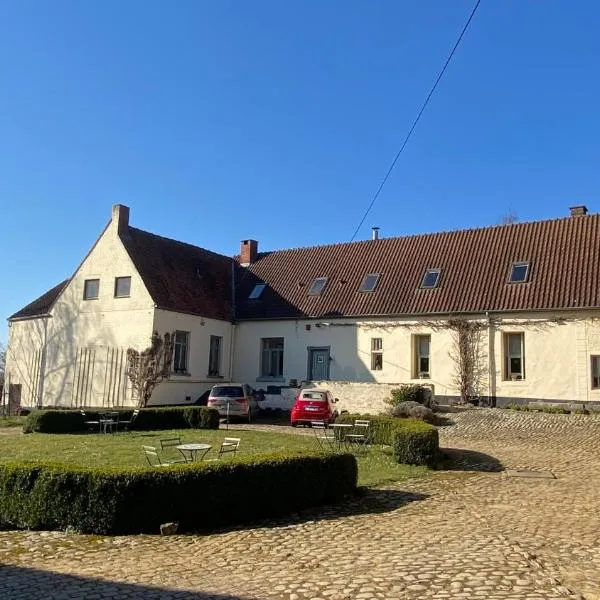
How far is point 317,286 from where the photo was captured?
32.0 metres

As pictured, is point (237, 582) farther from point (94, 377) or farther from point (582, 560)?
Answer: point (94, 377)

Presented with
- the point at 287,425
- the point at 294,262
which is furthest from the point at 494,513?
the point at 294,262

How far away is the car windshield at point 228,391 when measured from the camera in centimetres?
2498

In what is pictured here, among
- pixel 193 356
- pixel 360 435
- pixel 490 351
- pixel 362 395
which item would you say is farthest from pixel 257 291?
pixel 360 435

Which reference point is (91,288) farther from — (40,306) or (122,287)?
(40,306)

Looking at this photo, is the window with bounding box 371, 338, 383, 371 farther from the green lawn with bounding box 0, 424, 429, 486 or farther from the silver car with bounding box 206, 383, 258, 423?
the green lawn with bounding box 0, 424, 429, 486

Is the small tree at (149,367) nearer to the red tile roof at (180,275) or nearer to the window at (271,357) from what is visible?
the red tile roof at (180,275)

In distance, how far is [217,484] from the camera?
9.50m

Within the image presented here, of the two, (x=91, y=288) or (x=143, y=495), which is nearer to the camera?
(x=143, y=495)

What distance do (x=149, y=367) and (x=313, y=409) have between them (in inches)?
330

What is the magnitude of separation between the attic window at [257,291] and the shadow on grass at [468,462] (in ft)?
60.5

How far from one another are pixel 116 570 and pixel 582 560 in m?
5.42

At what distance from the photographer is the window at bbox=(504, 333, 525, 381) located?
83.4 feet

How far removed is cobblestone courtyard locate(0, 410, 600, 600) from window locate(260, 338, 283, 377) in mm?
19470
